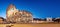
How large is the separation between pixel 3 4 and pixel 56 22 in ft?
3.04

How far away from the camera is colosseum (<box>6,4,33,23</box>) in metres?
2.31

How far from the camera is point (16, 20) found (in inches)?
91.0

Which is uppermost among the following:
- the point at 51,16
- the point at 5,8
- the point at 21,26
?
the point at 5,8

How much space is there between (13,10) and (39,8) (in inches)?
17.3

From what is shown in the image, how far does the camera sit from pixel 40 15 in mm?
2291

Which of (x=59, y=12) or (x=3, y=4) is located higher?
(x=3, y=4)

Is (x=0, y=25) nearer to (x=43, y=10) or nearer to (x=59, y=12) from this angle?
(x=43, y=10)

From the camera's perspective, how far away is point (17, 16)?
2.32 meters

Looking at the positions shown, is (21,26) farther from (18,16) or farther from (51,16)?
(51,16)

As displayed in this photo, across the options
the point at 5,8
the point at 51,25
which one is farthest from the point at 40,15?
the point at 5,8

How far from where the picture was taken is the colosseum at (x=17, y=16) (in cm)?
231

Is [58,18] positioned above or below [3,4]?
below

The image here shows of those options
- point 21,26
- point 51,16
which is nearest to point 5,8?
point 21,26

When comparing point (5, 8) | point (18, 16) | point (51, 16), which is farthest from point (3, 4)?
point (51, 16)
